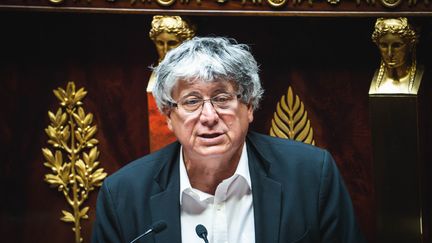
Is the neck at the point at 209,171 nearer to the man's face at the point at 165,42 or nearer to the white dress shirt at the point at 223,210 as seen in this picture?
the white dress shirt at the point at 223,210

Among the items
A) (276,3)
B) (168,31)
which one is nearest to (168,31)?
(168,31)

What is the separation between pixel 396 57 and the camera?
2.05 meters

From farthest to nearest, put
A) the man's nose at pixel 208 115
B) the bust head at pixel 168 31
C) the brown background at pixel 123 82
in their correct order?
the brown background at pixel 123 82 < the bust head at pixel 168 31 < the man's nose at pixel 208 115

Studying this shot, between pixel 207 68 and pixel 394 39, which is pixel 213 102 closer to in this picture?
pixel 207 68

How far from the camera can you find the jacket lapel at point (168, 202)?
1756mm

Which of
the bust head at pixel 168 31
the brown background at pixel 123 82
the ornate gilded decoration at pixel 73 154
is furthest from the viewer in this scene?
the ornate gilded decoration at pixel 73 154

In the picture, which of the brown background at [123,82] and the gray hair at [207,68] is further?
the brown background at [123,82]

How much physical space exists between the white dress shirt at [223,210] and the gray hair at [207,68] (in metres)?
0.17

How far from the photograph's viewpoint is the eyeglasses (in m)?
1.73

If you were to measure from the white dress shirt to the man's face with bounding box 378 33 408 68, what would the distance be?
0.48m

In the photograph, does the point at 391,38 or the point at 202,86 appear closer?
the point at 202,86

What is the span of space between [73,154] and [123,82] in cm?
24

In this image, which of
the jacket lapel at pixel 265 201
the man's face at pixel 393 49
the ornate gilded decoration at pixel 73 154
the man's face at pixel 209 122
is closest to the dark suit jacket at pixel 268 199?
the jacket lapel at pixel 265 201

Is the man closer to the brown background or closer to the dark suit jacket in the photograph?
the dark suit jacket
